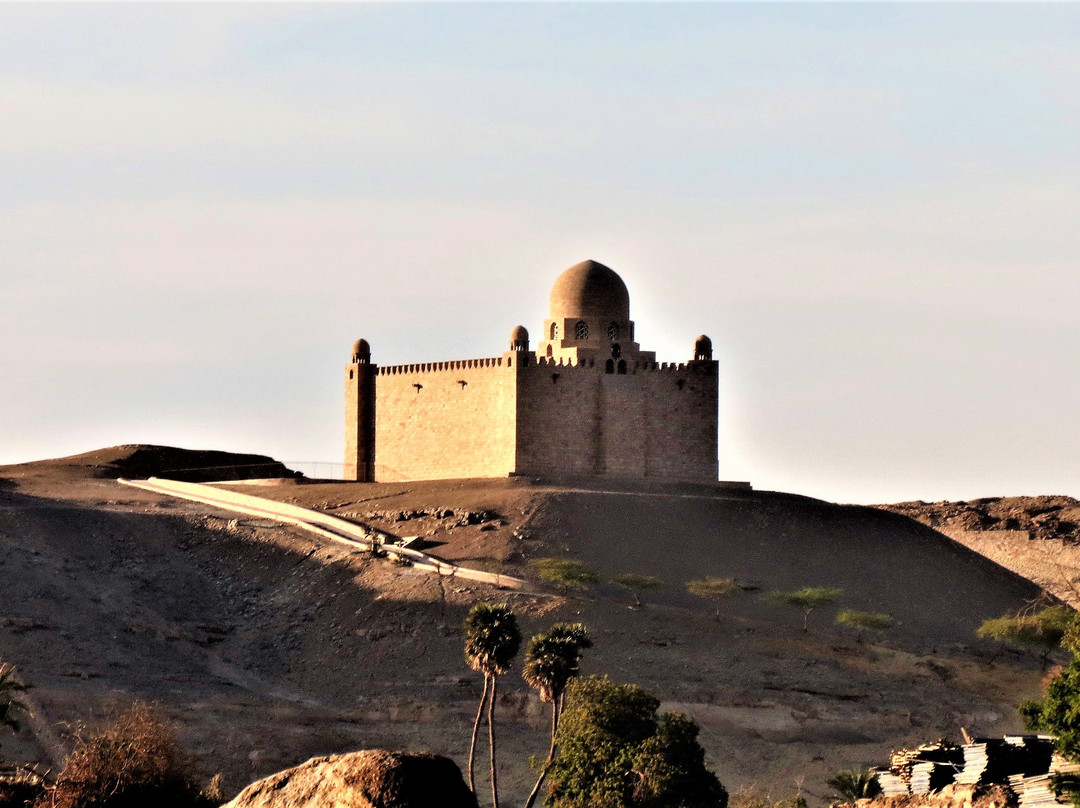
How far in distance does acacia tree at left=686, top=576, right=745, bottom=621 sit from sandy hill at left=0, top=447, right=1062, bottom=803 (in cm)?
49

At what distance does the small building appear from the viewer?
6675 centimetres

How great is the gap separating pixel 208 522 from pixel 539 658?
28473 millimetres

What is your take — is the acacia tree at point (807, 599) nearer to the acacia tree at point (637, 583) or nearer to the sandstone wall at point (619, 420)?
the acacia tree at point (637, 583)

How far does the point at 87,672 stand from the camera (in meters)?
49.8

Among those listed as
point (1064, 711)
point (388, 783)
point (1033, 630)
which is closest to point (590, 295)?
point (1033, 630)

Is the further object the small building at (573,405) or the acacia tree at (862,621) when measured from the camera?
the small building at (573,405)

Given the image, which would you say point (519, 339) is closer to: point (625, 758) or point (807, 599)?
point (807, 599)

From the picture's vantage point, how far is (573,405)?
66.8m

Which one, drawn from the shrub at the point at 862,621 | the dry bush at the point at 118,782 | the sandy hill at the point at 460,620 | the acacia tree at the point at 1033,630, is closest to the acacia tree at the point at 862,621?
the shrub at the point at 862,621

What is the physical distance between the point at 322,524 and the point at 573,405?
1010 cm

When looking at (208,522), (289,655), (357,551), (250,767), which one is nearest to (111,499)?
(208,522)

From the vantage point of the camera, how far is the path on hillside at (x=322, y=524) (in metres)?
56.8

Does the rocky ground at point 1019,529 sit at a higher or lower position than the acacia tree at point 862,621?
higher

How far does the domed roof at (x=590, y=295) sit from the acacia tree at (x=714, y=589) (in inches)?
561
